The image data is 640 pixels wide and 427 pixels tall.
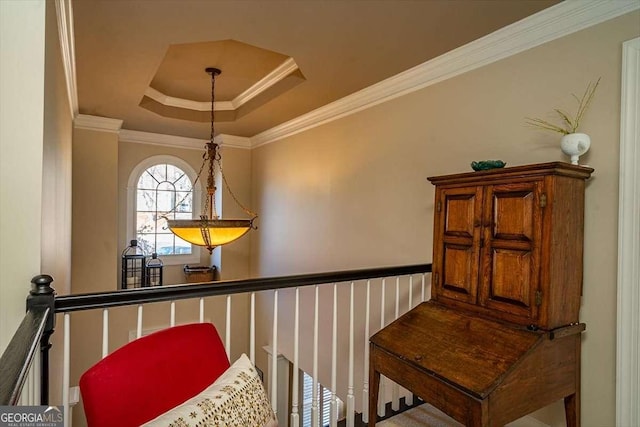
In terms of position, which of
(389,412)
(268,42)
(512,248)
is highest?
(268,42)

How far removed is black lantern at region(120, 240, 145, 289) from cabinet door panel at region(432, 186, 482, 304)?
418 centimetres

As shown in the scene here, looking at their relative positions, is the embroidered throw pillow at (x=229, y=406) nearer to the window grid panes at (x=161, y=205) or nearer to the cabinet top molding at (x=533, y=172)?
the cabinet top molding at (x=533, y=172)

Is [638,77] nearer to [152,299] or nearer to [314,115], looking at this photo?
[152,299]

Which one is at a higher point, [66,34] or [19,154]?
[66,34]

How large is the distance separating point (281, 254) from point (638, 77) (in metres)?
3.94

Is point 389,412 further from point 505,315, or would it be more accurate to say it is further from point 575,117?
point 575,117

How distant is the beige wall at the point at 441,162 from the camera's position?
186cm

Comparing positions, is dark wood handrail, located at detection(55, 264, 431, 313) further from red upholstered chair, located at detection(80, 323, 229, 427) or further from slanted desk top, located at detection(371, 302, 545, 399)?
slanted desk top, located at detection(371, 302, 545, 399)

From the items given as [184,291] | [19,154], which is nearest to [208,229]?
[184,291]

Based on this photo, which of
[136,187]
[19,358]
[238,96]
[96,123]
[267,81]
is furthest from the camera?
[136,187]

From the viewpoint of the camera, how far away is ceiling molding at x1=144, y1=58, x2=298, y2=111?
11.1 ft

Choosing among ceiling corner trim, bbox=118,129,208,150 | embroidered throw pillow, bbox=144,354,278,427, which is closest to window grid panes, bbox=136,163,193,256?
ceiling corner trim, bbox=118,129,208,150

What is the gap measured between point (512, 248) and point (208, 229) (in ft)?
7.03

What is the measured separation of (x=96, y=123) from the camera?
4.38 meters
